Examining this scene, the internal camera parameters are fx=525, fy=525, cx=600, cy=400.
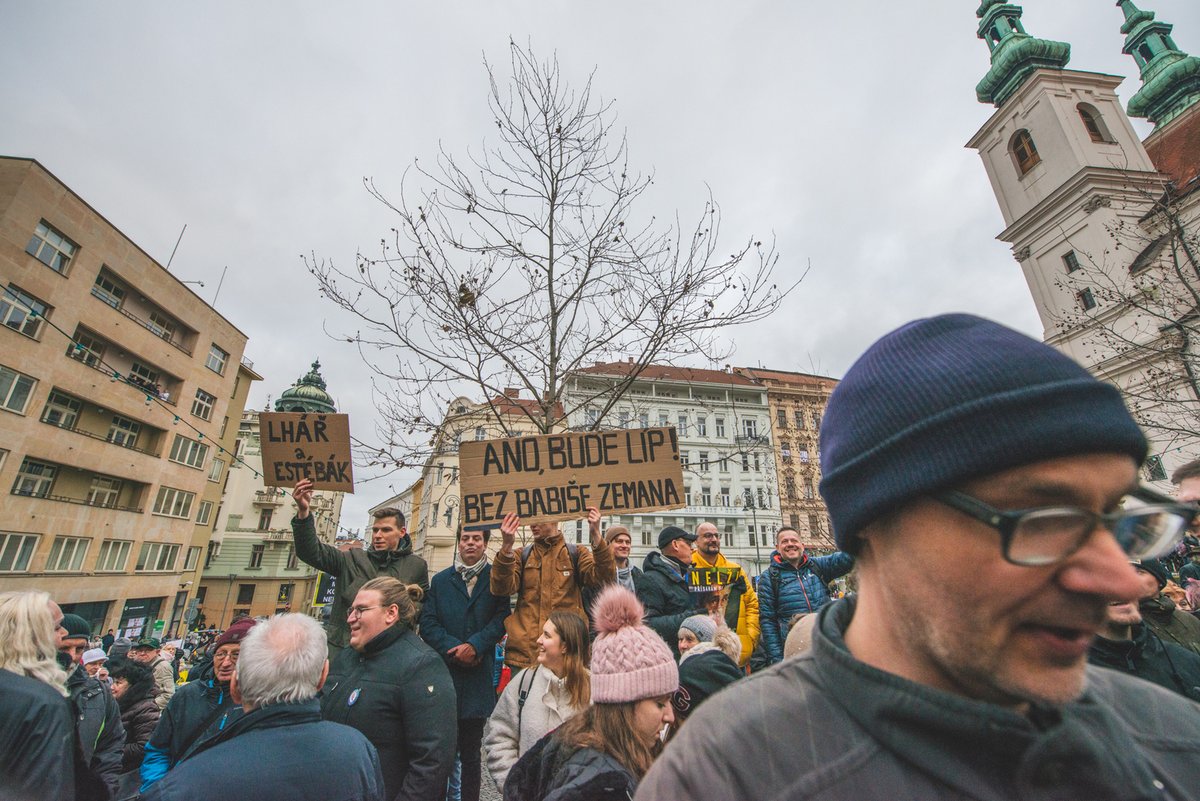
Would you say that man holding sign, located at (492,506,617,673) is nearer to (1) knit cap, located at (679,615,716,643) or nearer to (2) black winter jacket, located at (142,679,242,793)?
(1) knit cap, located at (679,615,716,643)

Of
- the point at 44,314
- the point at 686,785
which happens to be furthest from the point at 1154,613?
the point at 44,314

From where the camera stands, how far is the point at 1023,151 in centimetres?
3312

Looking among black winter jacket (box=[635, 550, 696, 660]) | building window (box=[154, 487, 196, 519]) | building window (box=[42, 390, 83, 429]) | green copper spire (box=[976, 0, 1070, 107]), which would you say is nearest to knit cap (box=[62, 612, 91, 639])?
black winter jacket (box=[635, 550, 696, 660])

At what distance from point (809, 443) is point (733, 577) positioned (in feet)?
142

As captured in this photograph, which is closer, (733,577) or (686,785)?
(686,785)

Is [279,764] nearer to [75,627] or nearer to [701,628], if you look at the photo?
[701,628]

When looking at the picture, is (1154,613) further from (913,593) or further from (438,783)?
(438,783)

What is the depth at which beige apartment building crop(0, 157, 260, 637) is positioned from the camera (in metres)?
20.5

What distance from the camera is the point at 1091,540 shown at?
82 cm

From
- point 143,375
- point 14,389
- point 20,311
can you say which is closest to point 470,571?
point 14,389

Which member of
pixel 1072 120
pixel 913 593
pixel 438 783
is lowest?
pixel 438 783

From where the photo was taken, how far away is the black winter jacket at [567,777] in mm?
1958

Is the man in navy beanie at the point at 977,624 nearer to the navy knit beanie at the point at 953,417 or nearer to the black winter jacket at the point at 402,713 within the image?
the navy knit beanie at the point at 953,417

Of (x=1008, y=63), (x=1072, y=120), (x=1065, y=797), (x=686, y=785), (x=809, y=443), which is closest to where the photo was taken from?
(x=1065, y=797)
